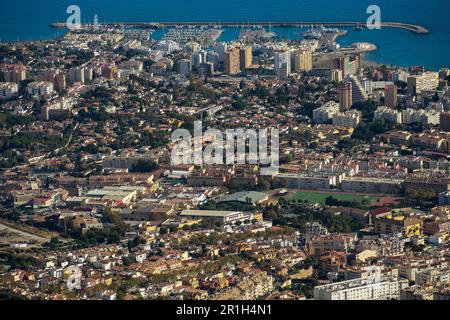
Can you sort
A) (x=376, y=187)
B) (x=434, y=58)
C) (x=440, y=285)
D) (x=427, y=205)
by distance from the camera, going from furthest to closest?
1. (x=434, y=58)
2. (x=376, y=187)
3. (x=427, y=205)
4. (x=440, y=285)

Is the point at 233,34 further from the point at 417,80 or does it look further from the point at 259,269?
the point at 259,269

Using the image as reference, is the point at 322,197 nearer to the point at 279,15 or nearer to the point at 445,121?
the point at 445,121

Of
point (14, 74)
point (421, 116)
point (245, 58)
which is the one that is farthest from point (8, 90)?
point (421, 116)

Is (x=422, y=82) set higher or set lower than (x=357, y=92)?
higher

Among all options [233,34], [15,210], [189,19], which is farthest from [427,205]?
[189,19]

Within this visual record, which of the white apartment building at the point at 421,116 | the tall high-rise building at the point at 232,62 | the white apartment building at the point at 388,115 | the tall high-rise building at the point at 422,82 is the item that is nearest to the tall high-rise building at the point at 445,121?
the white apartment building at the point at 421,116

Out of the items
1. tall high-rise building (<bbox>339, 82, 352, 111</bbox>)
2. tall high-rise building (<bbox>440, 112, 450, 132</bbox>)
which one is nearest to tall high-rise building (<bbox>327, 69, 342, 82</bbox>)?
tall high-rise building (<bbox>339, 82, 352, 111</bbox>)

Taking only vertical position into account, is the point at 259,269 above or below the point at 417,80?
below
